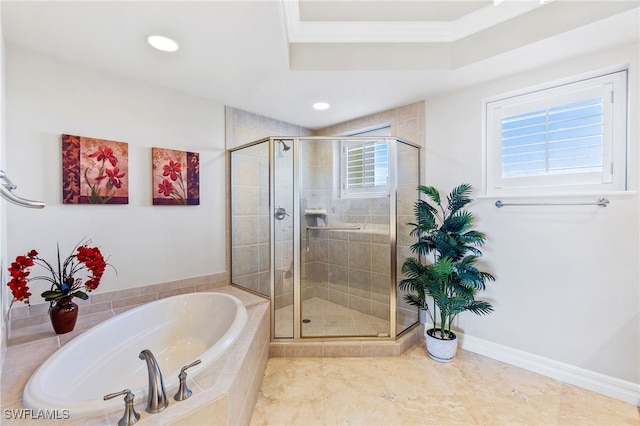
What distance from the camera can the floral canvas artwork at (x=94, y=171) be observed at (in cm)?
175

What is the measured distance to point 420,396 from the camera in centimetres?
167

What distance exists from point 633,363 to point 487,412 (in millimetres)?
946

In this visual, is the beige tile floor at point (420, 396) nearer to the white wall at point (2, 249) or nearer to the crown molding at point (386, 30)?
the white wall at point (2, 249)

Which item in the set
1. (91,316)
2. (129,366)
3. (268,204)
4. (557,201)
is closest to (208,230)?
(268,204)

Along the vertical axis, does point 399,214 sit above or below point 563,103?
below

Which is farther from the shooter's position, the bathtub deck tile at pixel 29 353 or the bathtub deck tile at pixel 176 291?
the bathtub deck tile at pixel 176 291

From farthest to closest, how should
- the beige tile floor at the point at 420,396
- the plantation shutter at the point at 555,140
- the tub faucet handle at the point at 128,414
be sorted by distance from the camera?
the plantation shutter at the point at 555,140
the beige tile floor at the point at 420,396
the tub faucet handle at the point at 128,414

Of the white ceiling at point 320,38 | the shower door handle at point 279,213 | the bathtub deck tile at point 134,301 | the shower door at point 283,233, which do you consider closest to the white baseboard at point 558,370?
the shower door at point 283,233

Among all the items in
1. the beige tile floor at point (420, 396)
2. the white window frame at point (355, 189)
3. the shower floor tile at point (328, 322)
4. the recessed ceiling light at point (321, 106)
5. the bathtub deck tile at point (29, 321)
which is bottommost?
the beige tile floor at point (420, 396)

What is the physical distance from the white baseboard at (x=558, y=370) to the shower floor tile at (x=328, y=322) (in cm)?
75

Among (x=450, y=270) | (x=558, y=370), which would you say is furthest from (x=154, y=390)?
(x=558, y=370)

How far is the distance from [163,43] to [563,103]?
264cm

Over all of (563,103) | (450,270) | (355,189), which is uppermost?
(563,103)

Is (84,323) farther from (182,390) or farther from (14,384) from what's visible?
(182,390)
